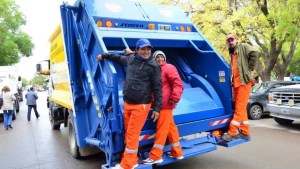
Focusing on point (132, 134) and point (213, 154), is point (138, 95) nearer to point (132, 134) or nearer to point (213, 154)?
point (132, 134)

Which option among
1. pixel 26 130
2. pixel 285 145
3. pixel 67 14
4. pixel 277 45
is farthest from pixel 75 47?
pixel 277 45

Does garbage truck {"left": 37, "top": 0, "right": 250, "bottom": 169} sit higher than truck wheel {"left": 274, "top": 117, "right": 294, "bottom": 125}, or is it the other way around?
garbage truck {"left": 37, "top": 0, "right": 250, "bottom": 169}

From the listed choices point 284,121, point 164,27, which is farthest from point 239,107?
point 284,121

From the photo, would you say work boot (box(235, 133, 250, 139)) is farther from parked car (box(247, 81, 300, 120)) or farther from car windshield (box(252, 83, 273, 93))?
car windshield (box(252, 83, 273, 93))

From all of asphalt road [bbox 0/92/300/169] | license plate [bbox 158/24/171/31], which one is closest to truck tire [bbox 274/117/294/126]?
asphalt road [bbox 0/92/300/169]

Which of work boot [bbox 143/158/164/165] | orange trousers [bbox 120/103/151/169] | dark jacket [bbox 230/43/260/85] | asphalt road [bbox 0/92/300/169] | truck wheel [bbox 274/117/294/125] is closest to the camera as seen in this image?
orange trousers [bbox 120/103/151/169]

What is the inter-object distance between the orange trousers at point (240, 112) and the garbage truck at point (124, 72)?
0.36 feet

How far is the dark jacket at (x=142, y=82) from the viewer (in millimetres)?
3730

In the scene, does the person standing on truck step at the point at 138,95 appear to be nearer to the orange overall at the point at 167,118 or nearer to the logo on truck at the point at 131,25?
the orange overall at the point at 167,118

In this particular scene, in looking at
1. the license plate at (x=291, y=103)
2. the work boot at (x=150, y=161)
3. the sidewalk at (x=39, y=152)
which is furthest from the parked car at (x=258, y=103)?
the work boot at (x=150, y=161)

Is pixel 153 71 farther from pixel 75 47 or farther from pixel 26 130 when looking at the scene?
pixel 26 130

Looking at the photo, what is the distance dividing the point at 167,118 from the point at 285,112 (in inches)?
205

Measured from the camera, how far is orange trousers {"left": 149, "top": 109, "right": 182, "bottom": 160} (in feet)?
12.8

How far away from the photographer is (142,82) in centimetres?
375
